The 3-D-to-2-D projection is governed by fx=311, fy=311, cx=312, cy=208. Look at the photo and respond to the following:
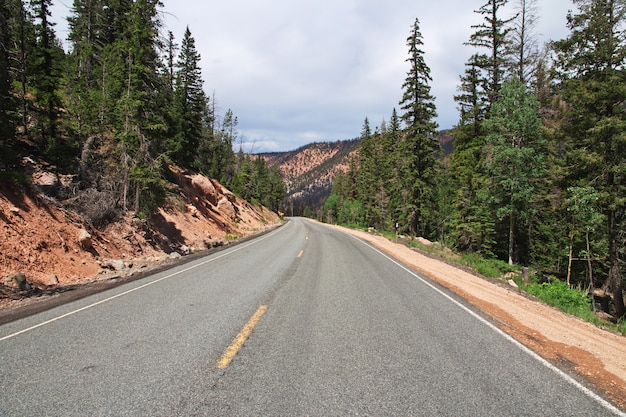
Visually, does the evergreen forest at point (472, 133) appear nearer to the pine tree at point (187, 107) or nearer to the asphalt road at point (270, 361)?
the pine tree at point (187, 107)

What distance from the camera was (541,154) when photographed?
59.7ft

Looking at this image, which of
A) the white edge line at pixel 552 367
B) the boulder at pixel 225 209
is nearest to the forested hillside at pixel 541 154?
the white edge line at pixel 552 367

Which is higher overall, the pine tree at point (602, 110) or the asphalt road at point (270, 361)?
the pine tree at point (602, 110)

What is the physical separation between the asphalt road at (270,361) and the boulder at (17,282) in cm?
280

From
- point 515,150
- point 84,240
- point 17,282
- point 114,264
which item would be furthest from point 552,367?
point 515,150

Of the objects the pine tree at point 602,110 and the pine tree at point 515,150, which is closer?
the pine tree at point 602,110

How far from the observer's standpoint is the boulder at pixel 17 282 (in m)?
7.94

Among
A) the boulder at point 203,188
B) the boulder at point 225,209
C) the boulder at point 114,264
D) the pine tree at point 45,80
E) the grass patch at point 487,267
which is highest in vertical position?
the pine tree at point 45,80

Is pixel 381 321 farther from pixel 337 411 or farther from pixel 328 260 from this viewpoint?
pixel 328 260

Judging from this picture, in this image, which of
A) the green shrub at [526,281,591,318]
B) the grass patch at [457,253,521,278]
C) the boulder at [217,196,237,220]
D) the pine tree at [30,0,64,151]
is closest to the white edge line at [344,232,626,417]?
the green shrub at [526,281,591,318]

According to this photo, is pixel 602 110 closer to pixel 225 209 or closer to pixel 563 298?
pixel 563 298

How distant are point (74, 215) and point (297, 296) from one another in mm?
10877

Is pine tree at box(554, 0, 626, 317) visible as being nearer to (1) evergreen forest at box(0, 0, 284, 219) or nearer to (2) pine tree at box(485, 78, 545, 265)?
(2) pine tree at box(485, 78, 545, 265)

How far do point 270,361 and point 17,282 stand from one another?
8300 mm
